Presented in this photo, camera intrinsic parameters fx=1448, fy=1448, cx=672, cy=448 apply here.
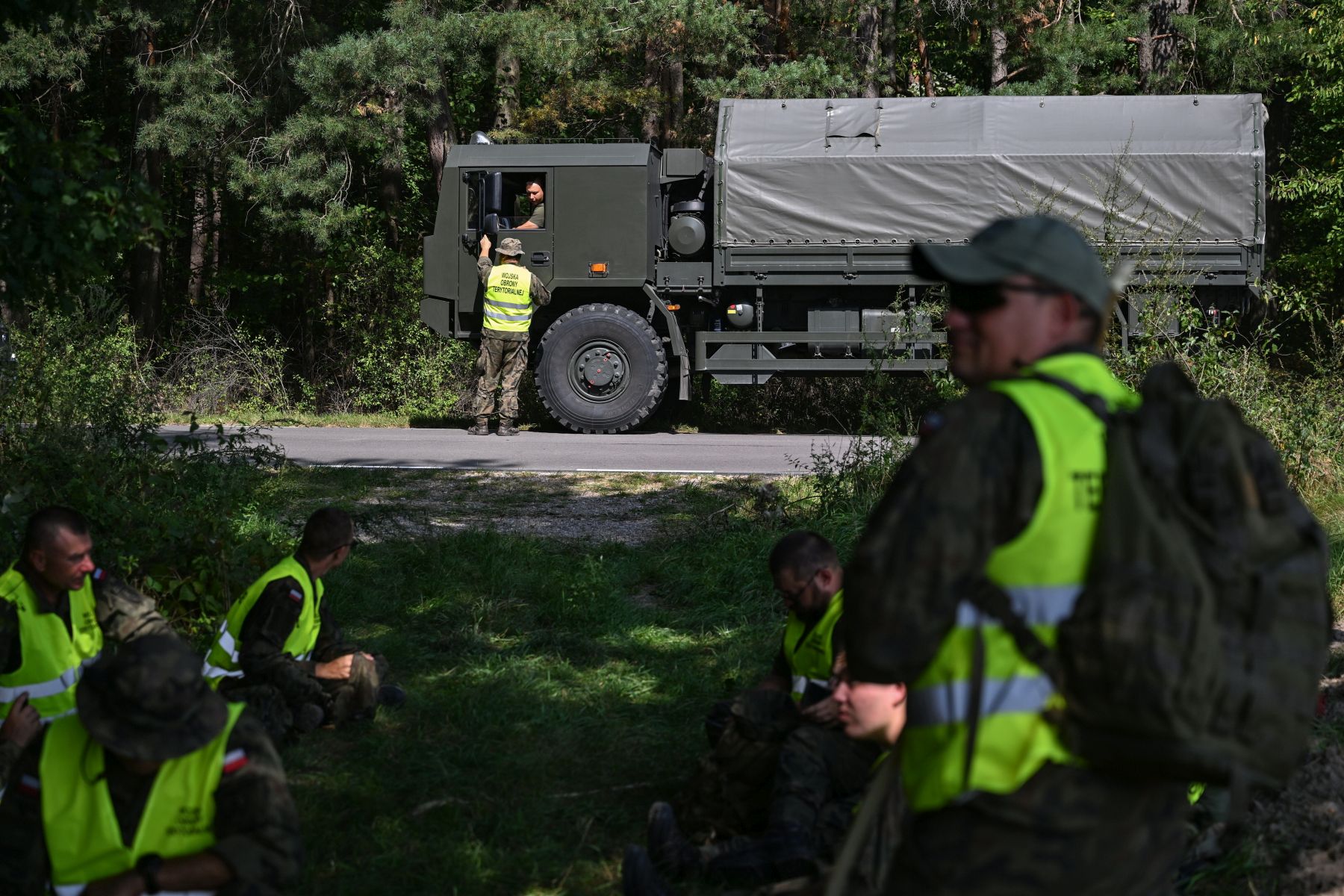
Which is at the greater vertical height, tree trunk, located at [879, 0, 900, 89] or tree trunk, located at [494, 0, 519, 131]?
tree trunk, located at [879, 0, 900, 89]

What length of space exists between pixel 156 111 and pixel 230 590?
16477mm

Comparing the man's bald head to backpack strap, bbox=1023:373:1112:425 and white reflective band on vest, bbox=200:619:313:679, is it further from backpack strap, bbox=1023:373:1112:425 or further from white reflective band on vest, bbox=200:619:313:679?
backpack strap, bbox=1023:373:1112:425

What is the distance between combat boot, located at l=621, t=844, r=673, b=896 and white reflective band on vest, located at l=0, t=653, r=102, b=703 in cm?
160

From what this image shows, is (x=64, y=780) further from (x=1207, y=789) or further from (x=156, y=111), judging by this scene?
(x=156, y=111)

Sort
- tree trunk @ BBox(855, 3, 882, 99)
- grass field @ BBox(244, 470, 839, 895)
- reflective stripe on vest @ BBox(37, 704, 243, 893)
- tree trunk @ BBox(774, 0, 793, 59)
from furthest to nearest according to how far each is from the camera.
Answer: tree trunk @ BBox(774, 0, 793, 59) → tree trunk @ BBox(855, 3, 882, 99) → grass field @ BBox(244, 470, 839, 895) → reflective stripe on vest @ BBox(37, 704, 243, 893)

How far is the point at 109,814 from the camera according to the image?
2.88 metres

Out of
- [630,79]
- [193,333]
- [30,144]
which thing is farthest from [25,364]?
[630,79]

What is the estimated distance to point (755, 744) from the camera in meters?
4.20

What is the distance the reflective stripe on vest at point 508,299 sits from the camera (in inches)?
554

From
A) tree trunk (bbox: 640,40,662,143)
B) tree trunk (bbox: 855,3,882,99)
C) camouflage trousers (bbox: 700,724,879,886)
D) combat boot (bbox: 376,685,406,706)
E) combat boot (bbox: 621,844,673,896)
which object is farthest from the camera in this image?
tree trunk (bbox: 855,3,882,99)

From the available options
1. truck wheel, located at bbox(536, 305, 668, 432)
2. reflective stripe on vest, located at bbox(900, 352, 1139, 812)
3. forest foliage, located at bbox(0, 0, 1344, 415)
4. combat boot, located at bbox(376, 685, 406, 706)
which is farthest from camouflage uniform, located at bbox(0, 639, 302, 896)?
forest foliage, located at bbox(0, 0, 1344, 415)

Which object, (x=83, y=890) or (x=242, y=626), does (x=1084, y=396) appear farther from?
(x=242, y=626)

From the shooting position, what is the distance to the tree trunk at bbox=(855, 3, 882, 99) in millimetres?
20406

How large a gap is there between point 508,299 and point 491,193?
4.02 feet
